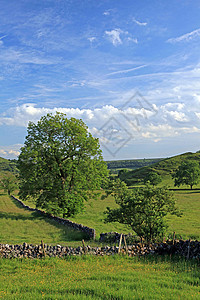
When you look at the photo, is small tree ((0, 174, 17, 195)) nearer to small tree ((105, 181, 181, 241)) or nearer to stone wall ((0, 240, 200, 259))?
small tree ((105, 181, 181, 241))

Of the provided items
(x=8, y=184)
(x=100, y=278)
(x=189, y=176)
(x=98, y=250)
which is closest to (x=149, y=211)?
(x=98, y=250)

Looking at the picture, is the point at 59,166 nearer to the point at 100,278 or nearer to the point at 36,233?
the point at 36,233

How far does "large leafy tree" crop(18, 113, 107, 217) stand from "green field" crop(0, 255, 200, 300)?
2052 cm

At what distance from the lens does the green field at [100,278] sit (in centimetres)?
1017

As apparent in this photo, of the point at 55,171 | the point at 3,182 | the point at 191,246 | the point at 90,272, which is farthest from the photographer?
the point at 3,182

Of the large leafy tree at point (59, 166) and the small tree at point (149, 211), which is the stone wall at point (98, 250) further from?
the large leafy tree at point (59, 166)

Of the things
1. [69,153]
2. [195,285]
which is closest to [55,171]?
[69,153]

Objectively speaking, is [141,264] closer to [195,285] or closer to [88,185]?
[195,285]

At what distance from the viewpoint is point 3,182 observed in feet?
350

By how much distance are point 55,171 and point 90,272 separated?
25.1m

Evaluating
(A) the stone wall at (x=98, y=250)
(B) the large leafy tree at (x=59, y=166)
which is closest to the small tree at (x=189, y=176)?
(B) the large leafy tree at (x=59, y=166)

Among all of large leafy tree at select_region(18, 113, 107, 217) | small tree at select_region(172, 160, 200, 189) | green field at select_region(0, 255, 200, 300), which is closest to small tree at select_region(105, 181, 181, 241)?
green field at select_region(0, 255, 200, 300)

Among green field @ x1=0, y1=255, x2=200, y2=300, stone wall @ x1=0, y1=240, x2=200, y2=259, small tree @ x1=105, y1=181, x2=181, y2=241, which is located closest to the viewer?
green field @ x1=0, y1=255, x2=200, y2=300

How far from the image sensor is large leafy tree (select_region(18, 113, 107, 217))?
123 ft
